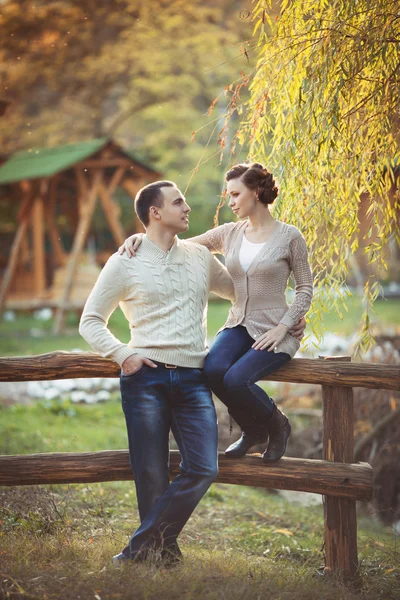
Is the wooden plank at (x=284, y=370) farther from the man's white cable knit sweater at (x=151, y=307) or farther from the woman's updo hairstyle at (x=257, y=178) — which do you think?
the woman's updo hairstyle at (x=257, y=178)

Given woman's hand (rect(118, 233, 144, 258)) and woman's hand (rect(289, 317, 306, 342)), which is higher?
woman's hand (rect(118, 233, 144, 258))

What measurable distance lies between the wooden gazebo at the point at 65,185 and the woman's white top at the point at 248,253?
31.7ft

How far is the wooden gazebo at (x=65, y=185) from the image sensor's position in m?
14.2

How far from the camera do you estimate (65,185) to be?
17.5m

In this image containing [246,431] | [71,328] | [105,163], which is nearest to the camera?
[246,431]

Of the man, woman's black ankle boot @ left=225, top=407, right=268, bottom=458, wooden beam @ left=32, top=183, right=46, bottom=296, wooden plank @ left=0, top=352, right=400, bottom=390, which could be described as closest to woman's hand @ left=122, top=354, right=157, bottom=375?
the man

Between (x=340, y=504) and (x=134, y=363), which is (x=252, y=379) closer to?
(x=134, y=363)

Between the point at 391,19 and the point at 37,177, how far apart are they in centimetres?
1080

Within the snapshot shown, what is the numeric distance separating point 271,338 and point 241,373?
26cm

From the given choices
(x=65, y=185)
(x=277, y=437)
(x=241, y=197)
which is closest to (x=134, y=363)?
(x=277, y=437)

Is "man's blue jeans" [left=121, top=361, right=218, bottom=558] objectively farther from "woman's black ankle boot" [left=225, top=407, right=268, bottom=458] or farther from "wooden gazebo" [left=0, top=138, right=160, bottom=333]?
"wooden gazebo" [left=0, top=138, right=160, bottom=333]

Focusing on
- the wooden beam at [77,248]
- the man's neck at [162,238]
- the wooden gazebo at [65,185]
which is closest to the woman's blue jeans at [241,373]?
the man's neck at [162,238]

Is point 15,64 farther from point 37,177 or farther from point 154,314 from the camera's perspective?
point 154,314

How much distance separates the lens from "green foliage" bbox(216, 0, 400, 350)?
4488 mm
